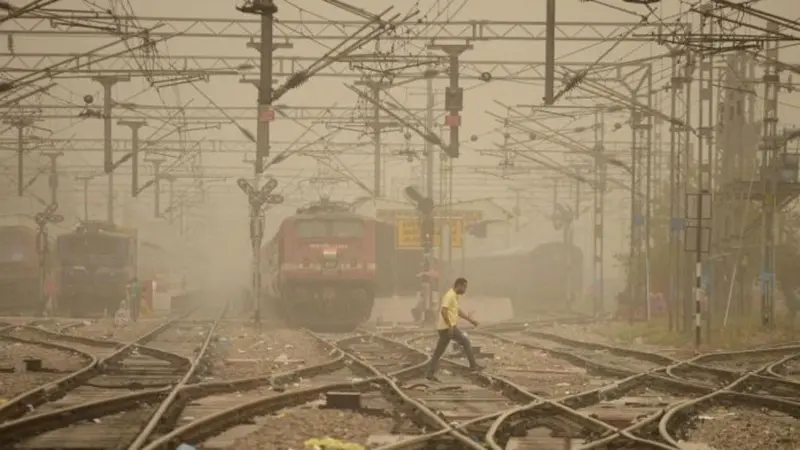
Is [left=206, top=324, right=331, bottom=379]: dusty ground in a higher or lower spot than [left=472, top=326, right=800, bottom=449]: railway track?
lower

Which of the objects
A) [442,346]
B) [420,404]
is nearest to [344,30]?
[442,346]

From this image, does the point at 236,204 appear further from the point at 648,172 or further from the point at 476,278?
the point at 648,172

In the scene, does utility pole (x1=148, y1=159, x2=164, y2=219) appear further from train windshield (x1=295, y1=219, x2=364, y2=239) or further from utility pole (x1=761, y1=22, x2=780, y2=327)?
utility pole (x1=761, y1=22, x2=780, y2=327)

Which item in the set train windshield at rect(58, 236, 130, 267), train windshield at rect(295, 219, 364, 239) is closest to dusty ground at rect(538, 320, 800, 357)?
train windshield at rect(295, 219, 364, 239)

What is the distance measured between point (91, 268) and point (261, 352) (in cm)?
2220

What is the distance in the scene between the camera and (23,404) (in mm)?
15641

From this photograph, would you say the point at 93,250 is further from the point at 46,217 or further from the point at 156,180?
the point at 156,180

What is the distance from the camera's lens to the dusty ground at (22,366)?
1854cm

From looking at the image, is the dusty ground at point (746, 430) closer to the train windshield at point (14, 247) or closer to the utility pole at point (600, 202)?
the utility pole at point (600, 202)

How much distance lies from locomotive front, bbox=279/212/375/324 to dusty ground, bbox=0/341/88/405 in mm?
10131

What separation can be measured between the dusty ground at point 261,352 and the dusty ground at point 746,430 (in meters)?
7.88

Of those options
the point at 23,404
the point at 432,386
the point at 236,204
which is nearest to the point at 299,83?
the point at 432,386

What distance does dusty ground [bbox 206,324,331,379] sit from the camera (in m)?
22.3

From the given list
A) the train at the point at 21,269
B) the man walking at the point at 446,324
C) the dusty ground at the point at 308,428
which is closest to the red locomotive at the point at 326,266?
the train at the point at 21,269
